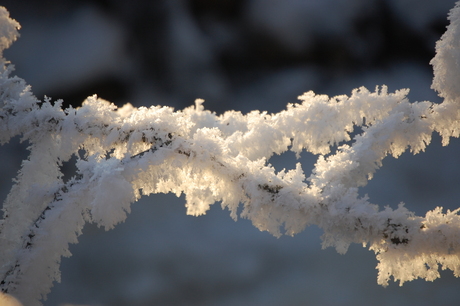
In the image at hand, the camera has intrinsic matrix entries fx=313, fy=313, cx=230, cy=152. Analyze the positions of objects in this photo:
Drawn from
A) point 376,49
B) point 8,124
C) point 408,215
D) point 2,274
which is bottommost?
point 2,274

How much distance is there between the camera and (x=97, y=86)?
1.68m

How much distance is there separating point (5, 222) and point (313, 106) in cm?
97

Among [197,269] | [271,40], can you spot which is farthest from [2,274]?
[271,40]

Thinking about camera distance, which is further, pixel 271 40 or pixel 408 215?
pixel 271 40

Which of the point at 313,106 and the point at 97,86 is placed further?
the point at 97,86

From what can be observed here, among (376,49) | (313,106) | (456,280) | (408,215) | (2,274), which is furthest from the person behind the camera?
(456,280)

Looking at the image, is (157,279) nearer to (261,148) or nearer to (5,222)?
(5,222)

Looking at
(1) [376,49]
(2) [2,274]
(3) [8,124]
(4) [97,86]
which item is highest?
(1) [376,49]

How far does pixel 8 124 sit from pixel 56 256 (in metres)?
0.41

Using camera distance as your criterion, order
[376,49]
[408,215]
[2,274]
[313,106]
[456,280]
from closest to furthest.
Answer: [408,215], [2,274], [313,106], [376,49], [456,280]

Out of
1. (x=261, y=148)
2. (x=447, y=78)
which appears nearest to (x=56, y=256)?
(x=261, y=148)

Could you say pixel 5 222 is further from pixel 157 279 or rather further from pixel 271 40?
pixel 271 40

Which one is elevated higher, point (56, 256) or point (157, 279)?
point (157, 279)

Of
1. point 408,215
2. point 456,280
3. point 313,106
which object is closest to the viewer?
point 408,215
